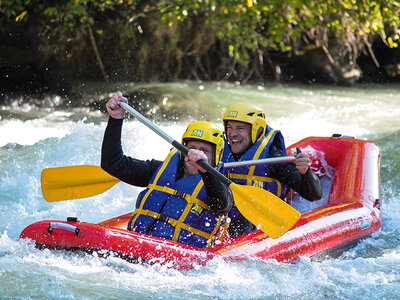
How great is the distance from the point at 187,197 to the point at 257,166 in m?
0.88

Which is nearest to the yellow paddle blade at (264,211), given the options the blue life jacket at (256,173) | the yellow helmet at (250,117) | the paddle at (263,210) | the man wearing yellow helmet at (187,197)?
the paddle at (263,210)

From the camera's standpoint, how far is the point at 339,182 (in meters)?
5.15

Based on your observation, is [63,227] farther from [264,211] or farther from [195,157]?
[264,211]

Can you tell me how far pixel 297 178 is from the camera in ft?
13.8

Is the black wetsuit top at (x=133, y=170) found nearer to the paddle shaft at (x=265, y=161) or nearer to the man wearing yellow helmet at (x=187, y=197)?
the man wearing yellow helmet at (x=187, y=197)

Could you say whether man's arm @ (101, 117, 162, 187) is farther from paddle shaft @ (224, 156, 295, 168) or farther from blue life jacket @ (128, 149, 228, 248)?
paddle shaft @ (224, 156, 295, 168)

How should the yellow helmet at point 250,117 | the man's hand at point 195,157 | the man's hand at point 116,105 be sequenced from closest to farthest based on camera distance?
the man's hand at point 195,157 → the man's hand at point 116,105 → the yellow helmet at point 250,117

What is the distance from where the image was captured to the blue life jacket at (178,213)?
3512 mm

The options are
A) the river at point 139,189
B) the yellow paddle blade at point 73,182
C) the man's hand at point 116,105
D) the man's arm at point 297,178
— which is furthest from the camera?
the yellow paddle blade at point 73,182

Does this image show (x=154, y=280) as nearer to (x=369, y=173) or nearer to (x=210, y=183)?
(x=210, y=183)

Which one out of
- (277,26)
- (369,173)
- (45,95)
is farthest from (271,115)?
(369,173)

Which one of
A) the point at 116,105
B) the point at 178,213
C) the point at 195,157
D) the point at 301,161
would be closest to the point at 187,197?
the point at 178,213

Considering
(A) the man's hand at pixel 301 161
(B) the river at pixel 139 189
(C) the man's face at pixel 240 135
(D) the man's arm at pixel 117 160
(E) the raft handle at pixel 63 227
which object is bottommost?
(B) the river at pixel 139 189

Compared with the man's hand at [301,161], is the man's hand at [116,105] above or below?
above
